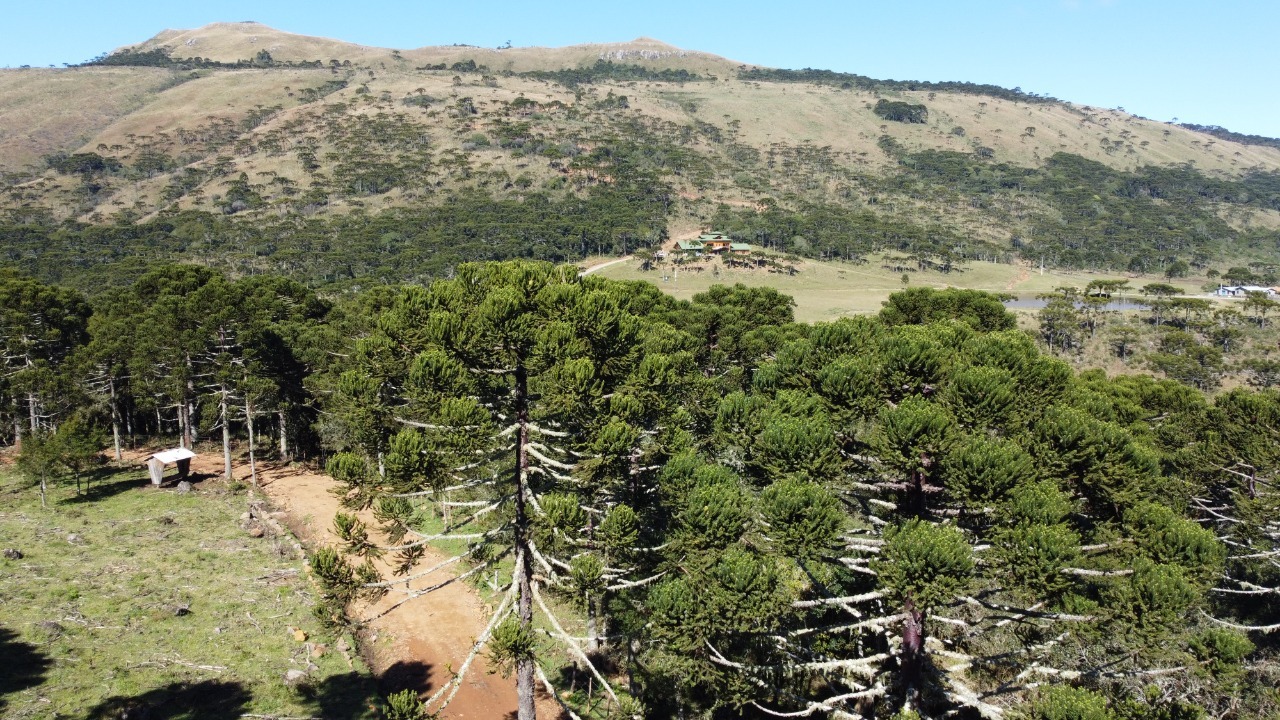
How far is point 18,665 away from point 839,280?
103m

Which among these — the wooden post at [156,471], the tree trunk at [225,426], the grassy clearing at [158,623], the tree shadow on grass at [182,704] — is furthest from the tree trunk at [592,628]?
the wooden post at [156,471]

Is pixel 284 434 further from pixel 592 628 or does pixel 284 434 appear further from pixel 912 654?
pixel 912 654

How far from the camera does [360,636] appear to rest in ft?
71.0

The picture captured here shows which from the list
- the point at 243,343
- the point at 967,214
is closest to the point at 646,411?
the point at 243,343

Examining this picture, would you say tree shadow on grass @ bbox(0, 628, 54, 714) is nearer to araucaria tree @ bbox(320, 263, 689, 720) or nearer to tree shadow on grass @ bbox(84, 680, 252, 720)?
tree shadow on grass @ bbox(84, 680, 252, 720)

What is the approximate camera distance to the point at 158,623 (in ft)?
64.9

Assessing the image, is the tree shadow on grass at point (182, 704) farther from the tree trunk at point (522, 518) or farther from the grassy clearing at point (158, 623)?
the tree trunk at point (522, 518)

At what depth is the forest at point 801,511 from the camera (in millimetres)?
11297

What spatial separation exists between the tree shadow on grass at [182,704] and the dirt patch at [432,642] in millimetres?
3656

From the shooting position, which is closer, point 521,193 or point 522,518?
point 522,518

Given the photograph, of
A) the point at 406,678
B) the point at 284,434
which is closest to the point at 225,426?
the point at 284,434

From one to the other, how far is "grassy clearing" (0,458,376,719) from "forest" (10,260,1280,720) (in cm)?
645

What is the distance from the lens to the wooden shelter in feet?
112

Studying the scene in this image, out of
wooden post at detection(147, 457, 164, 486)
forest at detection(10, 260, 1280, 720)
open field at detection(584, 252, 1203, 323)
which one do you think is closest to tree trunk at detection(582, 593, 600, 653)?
forest at detection(10, 260, 1280, 720)
